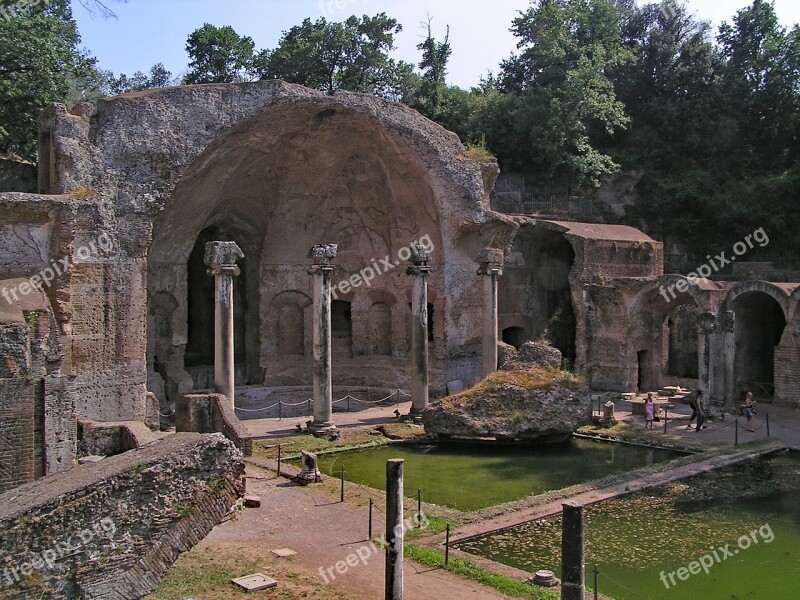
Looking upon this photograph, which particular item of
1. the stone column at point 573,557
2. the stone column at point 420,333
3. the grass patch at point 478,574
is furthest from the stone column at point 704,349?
the stone column at point 573,557

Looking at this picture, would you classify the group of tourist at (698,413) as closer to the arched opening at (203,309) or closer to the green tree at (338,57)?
the arched opening at (203,309)

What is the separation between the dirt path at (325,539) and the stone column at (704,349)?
14888 millimetres

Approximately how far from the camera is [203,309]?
28.5 m

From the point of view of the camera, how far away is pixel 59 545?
7941mm

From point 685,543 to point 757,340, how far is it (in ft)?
60.5

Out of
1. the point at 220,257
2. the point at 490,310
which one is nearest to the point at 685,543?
the point at 490,310

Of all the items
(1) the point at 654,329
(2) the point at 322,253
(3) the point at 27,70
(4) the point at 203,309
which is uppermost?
(3) the point at 27,70

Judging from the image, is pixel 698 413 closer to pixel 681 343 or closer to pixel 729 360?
pixel 729 360

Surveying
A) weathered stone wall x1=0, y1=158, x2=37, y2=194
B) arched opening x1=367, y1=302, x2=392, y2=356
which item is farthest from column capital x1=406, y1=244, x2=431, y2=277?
weathered stone wall x1=0, y1=158, x2=37, y2=194

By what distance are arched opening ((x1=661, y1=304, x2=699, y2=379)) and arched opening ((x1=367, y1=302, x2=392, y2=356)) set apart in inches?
450

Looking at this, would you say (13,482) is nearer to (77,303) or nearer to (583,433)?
(77,303)

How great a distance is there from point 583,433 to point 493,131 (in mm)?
22881

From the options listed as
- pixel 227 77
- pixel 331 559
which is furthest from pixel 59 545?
pixel 227 77

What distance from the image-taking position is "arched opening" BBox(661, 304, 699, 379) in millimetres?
32812
